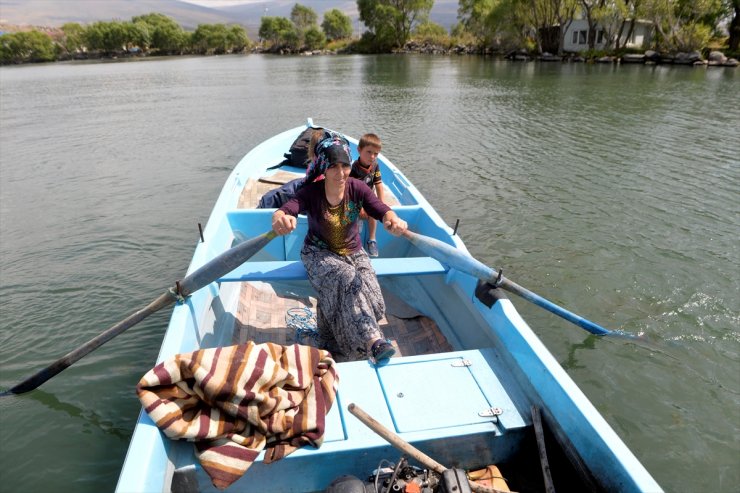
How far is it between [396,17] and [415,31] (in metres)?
5.45

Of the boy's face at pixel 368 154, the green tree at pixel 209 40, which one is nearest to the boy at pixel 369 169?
the boy's face at pixel 368 154

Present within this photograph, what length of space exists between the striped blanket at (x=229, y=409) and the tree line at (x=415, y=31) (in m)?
47.1

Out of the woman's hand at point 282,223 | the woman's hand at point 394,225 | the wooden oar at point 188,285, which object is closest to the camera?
the woman's hand at point 282,223

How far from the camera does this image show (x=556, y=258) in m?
7.27

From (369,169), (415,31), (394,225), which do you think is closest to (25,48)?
(415,31)

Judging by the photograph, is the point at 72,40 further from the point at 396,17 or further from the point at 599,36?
the point at 599,36

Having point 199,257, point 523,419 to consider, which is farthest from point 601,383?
point 199,257

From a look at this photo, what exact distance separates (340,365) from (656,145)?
13.8m

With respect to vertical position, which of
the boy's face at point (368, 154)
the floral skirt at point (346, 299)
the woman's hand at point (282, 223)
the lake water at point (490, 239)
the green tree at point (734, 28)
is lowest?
the lake water at point (490, 239)

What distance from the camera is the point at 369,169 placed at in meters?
5.31

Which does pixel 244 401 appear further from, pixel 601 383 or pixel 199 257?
pixel 601 383

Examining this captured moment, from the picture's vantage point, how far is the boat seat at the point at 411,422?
2.62m

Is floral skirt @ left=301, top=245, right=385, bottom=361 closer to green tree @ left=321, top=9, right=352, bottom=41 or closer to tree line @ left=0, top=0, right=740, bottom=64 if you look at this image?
tree line @ left=0, top=0, right=740, bottom=64

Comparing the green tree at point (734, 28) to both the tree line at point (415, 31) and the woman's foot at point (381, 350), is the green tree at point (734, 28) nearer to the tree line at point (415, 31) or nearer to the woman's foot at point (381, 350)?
the tree line at point (415, 31)
